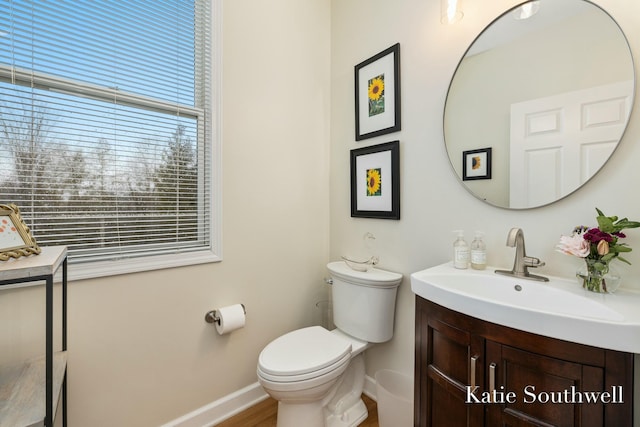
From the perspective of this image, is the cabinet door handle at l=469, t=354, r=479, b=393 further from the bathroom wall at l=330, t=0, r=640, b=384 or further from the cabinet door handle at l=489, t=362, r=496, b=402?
the bathroom wall at l=330, t=0, r=640, b=384

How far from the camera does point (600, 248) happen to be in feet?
2.84

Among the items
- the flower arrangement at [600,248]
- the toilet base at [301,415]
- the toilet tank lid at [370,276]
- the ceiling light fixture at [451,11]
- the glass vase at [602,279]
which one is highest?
the ceiling light fixture at [451,11]

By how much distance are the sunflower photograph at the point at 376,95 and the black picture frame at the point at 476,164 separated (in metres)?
0.59

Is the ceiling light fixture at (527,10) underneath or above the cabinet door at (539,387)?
above

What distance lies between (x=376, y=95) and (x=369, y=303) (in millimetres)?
1226

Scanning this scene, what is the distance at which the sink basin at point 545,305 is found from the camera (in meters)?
0.65

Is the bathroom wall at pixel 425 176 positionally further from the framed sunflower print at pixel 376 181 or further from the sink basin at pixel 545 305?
the sink basin at pixel 545 305

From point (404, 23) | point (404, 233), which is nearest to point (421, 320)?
point (404, 233)

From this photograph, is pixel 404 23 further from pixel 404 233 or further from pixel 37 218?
pixel 37 218

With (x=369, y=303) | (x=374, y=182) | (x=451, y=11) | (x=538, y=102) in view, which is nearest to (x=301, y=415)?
(x=369, y=303)

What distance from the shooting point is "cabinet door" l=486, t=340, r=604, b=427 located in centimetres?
69

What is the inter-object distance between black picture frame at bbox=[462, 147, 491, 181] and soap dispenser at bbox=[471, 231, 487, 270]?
26 centimetres

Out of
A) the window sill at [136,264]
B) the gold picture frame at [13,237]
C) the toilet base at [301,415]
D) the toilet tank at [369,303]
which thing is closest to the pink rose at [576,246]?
the toilet tank at [369,303]

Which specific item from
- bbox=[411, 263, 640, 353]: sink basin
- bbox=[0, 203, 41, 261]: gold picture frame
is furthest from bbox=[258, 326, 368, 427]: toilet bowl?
bbox=[0, 203, 41, 261]: gold picture frame
